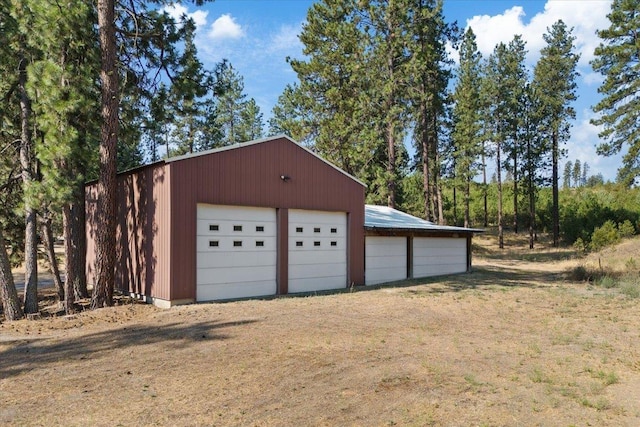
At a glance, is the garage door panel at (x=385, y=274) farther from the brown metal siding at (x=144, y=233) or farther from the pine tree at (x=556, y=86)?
the pine tree at (x=556, y=86)

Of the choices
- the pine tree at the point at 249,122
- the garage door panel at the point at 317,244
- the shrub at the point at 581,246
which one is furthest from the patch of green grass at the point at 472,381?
the pine tree at the point at 249,122

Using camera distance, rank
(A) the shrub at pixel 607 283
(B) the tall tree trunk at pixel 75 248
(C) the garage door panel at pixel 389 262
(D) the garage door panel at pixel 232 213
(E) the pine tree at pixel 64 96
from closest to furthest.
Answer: (E) the pine tree at pixel 64 96, (D) the garage door panel at pixel 232 213, (B) the tall tree trunk at pixel 75 248, (A) the shrub at pixel 607 283, (C) the garage door panel at pixel 389 262

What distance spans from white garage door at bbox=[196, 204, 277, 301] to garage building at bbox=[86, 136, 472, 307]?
28 millimetres

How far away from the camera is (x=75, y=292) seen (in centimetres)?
1384

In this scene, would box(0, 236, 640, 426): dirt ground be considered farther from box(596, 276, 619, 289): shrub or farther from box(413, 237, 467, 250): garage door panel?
box(413, 237, 467, 250): garage door panel

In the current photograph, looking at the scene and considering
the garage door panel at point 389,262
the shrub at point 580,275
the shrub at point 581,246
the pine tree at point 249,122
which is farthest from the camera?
the pine tree at point 249,122

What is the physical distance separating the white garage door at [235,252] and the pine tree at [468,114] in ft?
76.8

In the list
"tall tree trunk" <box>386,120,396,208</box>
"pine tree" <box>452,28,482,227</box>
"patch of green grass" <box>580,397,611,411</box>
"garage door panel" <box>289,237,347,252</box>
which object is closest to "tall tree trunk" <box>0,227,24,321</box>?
"garage door panel" <box>289,237,347,252</box>

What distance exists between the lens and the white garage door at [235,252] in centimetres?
1161

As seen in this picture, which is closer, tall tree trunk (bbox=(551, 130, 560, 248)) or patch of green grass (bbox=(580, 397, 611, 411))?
patch of green grass (bbox=(580, 397, 611, 411))

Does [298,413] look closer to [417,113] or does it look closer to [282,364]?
[282,364]

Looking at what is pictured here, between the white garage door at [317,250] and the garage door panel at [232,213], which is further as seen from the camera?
the white garage door at [317,250]

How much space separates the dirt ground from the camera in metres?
4.65

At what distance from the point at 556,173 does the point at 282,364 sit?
33.2 metres
